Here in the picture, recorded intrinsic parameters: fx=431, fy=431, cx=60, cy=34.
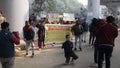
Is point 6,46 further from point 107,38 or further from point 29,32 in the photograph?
point 29,32

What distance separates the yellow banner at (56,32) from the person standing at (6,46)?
43.7 feet

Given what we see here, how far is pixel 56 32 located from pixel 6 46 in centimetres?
1421

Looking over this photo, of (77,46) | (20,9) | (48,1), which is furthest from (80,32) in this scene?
(48,1)

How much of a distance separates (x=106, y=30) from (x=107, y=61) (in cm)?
99

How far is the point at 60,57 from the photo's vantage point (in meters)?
19.9

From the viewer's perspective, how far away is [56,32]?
2562 cm

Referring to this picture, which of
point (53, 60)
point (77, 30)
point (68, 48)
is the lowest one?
point (53, 60)

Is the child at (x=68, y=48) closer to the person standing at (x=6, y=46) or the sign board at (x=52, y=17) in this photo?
the person standing at (x=6, y=46)

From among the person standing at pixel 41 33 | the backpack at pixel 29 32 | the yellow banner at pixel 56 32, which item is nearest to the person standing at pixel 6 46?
the backpack at pixel 29 32

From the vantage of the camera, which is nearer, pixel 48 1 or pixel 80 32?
pixel 80 32

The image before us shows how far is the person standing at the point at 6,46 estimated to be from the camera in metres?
11.4

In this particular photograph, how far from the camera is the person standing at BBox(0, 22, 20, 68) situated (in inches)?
451

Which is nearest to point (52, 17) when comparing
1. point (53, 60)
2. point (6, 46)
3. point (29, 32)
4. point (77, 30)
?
point (77, 30)

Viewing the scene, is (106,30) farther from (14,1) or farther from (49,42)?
(14,1)
